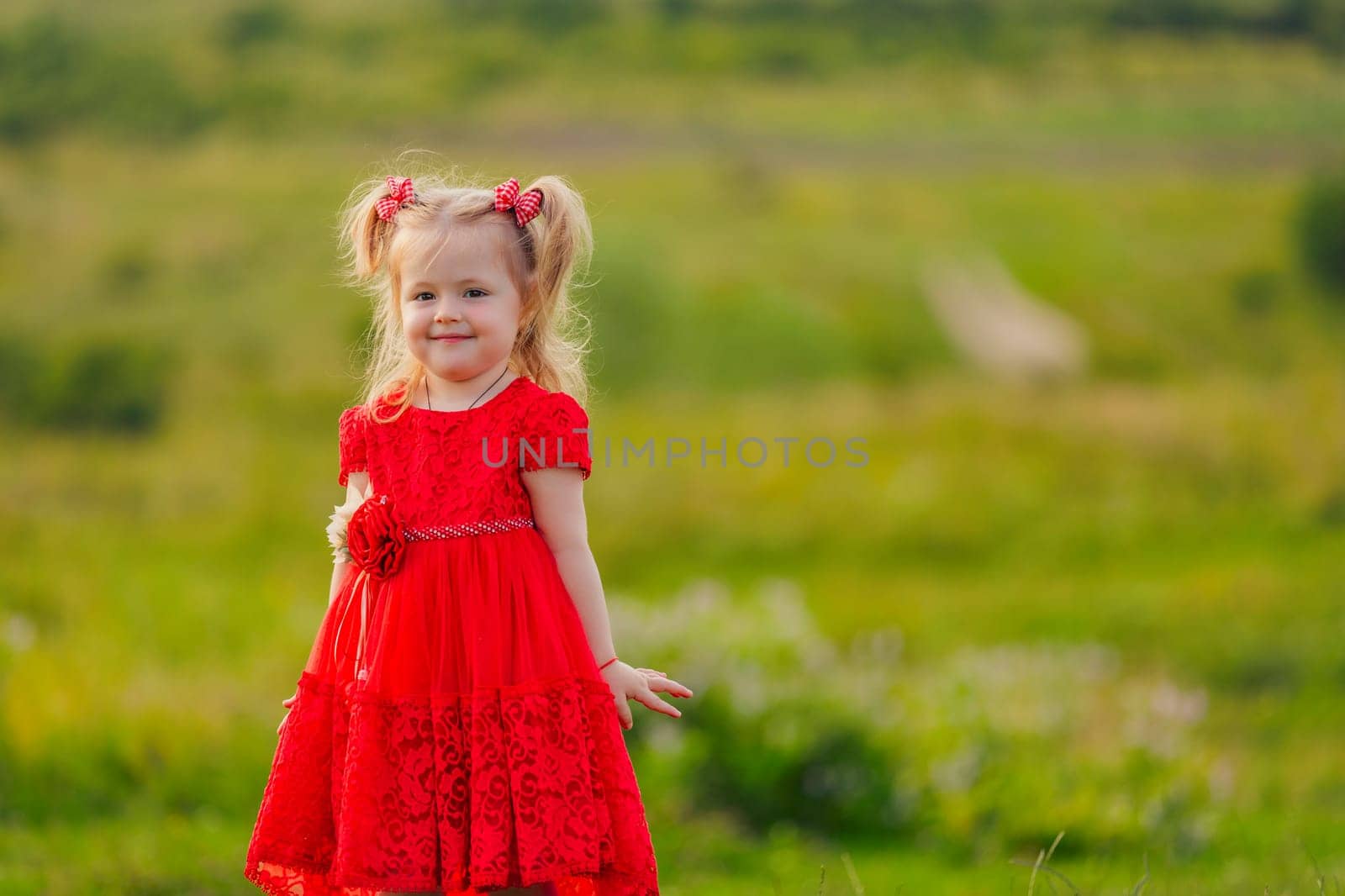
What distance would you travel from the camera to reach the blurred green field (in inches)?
311

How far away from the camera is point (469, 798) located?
250cm

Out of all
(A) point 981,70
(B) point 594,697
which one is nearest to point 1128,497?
(A) point 981,70

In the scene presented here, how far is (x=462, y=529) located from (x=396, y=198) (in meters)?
0.69

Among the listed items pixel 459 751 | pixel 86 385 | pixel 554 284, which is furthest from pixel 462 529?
pixel 86 385

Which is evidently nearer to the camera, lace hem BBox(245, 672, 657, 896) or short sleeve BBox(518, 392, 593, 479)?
lace hem BBox(245, 672, 657, 896)

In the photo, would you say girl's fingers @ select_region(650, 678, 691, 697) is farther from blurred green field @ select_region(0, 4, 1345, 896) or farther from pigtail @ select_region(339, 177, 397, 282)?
blurred green field @ select_region(0, 4, 1345, 896)

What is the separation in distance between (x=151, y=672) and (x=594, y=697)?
15.1ft

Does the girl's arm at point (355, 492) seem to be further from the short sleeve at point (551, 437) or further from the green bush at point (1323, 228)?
the green bush at point (1323, 228)

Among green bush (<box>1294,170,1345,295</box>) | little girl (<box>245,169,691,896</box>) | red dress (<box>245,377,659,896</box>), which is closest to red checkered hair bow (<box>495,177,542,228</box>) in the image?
little girl (<box>245,169,691,896</box>)

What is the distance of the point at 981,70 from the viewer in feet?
38.4

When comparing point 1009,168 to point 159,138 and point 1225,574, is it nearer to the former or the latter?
point 1225,574

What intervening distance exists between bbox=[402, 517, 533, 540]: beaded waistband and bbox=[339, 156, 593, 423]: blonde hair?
25 centimetres

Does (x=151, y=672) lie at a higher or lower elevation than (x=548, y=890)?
lower

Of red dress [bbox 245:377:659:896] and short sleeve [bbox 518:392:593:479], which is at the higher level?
short sleeve [bbox 518:392:593:479]
